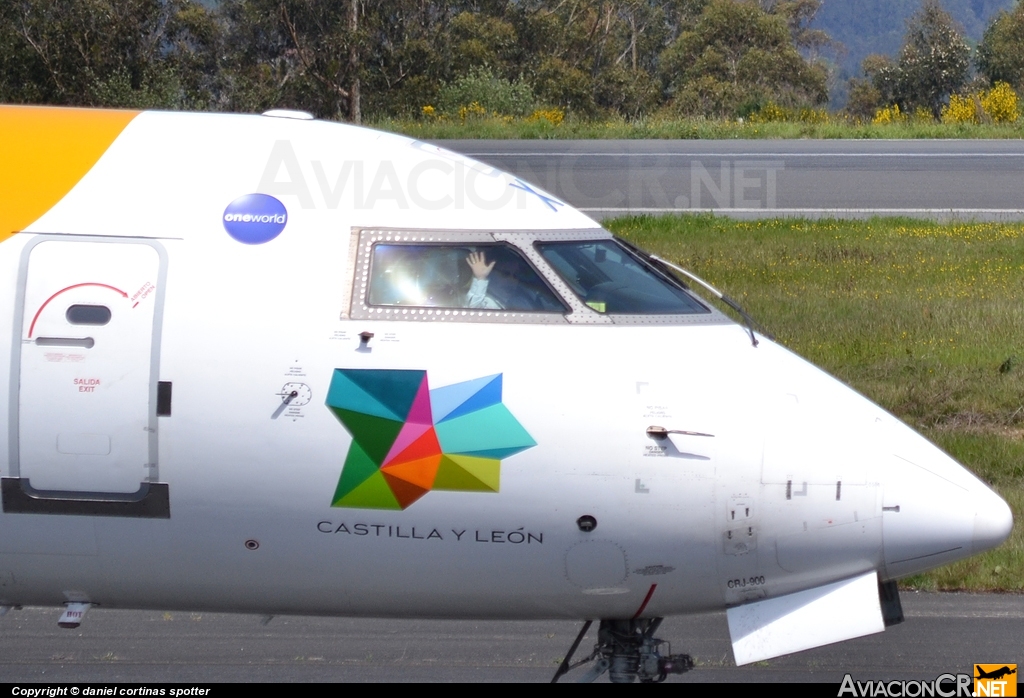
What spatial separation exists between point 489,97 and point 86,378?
28.0 meters

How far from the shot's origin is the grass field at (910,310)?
8883 mm

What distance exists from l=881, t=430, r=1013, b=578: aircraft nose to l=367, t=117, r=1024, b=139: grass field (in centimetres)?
2215

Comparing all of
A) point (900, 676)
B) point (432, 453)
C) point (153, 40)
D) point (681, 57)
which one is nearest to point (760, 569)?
Answer: point (432, 453)

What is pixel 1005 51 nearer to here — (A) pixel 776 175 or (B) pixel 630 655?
(A) pixel 776 175

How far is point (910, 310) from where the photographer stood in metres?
11.8

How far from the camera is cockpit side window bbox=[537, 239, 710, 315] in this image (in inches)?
181

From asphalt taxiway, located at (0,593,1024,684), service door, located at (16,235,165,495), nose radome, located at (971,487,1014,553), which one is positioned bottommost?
asphalt taxiway, located at (0,593,1024,684)

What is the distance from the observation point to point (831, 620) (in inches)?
170

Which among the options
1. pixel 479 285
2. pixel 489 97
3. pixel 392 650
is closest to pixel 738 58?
pixel 489 97

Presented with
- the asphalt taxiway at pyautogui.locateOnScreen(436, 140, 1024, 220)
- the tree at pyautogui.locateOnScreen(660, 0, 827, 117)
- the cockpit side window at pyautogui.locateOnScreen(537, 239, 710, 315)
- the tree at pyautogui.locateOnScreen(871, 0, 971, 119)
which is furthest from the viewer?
the tree at pyautogui.locateOnScreen(660, 0, 827, 117)

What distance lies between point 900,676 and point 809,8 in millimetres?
61310

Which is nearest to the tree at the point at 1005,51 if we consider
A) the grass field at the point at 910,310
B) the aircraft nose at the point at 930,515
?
the grass field at the point at 910,310

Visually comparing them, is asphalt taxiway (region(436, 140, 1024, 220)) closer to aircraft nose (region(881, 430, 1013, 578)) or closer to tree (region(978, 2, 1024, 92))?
aircraft nose (region(881, 430, 1013, 578))

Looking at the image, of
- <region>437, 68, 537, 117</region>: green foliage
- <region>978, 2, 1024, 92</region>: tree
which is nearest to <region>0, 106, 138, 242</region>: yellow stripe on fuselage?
<region>437, 68, 537, 117</region>: green foliage
